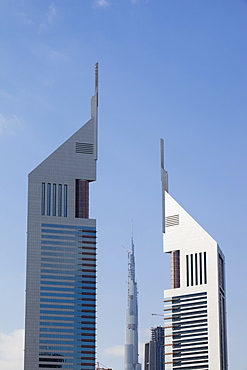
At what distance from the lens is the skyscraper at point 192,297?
13862 centimetres

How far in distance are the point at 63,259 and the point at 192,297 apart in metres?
24.0

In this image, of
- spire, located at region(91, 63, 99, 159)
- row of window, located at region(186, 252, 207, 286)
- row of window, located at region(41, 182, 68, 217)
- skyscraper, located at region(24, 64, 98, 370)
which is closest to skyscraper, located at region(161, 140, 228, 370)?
row of window, located at region(186, 252, 207, 286)

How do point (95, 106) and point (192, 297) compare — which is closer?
point (95, 106)

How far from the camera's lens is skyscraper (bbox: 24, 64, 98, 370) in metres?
126

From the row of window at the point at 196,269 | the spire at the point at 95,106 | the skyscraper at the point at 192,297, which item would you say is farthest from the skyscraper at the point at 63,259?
the row of window at the point at 196,269

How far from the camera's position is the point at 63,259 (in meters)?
130

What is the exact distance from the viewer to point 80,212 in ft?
441

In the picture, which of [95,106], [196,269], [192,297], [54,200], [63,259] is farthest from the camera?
[196,269]

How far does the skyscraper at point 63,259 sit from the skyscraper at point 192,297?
18.5 metres

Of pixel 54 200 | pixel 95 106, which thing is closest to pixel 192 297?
pixel 54 200

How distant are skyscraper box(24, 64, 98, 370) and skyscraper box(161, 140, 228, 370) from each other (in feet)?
60.7

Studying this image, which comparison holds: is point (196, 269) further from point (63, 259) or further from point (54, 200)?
point (54, 200)

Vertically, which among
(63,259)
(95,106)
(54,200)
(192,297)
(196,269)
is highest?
(95,106)

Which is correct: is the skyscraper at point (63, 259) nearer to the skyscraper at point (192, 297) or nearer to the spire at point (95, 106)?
the spire at point (95, 106)
